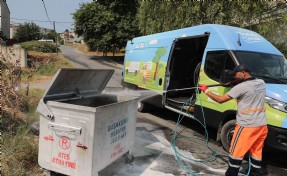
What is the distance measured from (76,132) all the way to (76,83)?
1318 mm

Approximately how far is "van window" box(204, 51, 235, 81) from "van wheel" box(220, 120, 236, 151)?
3.07 feet

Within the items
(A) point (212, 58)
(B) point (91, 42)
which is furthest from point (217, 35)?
(B) point (91, 42)

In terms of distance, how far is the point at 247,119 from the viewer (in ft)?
14.4

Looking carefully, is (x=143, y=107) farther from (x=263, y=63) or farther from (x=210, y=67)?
(x=263, y=63)

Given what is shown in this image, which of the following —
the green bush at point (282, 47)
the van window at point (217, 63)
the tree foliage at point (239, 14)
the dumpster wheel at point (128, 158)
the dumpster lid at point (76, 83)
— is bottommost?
the dumpster wheel at point (128, 158)

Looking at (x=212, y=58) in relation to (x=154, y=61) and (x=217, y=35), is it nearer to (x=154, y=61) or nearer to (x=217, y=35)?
(x=217, y=35)

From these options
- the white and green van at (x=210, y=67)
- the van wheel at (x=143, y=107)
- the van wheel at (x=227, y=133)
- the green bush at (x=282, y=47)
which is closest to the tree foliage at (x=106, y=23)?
the green bush at (x=282, y=47)

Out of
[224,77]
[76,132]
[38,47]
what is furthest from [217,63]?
[38,47]

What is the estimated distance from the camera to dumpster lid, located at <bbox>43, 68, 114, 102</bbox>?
426 centimetres

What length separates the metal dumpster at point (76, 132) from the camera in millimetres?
3721

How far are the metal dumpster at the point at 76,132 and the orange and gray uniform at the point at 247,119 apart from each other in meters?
1.67

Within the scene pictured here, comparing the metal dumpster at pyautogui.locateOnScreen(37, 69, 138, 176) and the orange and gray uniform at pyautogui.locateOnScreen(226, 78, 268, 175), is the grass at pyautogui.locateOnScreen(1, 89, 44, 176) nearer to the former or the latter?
the metal dumpster at pyautogui.locateOnScreen(37, 69, 138, 176)

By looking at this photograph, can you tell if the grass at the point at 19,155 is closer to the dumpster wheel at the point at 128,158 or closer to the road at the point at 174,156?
the road at the point at 174,156

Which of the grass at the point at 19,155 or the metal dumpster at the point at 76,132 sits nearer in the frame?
the metal dumpster at the point at 76,132
